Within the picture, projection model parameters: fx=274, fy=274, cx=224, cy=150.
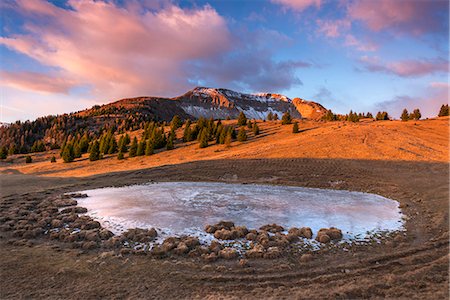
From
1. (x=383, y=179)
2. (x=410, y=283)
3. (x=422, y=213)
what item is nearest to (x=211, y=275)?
(x=410, y=283)

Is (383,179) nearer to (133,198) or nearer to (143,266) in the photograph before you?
(133,198)

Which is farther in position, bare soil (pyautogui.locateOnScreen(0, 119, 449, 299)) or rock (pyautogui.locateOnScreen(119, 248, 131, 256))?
rock (pyautogui.locateOnScreen(119, 248, 131, 256))

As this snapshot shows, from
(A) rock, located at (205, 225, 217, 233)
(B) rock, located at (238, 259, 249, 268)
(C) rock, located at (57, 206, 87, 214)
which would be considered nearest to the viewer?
(B) rock, located at (238, 259, 249, 268)

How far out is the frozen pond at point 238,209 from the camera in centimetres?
1733

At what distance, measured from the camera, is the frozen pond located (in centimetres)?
1733

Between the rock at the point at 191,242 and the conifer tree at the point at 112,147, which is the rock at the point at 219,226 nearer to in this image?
the rock at the point at 191,242

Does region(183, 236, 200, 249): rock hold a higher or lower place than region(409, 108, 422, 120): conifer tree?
lower

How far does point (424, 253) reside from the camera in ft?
40.2

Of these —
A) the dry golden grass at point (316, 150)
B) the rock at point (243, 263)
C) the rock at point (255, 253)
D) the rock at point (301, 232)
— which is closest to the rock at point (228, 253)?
the rock at point (255, 253)

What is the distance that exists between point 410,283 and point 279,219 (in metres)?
9.98

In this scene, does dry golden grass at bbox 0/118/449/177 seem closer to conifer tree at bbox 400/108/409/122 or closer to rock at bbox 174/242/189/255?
conifer tree at bbox 400/108/409/122

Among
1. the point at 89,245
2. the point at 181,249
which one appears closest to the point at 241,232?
the point at 181,249

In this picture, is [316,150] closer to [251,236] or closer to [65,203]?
[251,236]

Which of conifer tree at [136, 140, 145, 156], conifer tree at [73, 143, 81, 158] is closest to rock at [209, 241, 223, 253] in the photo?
conifer tree at [136, 140, 145, 156]
